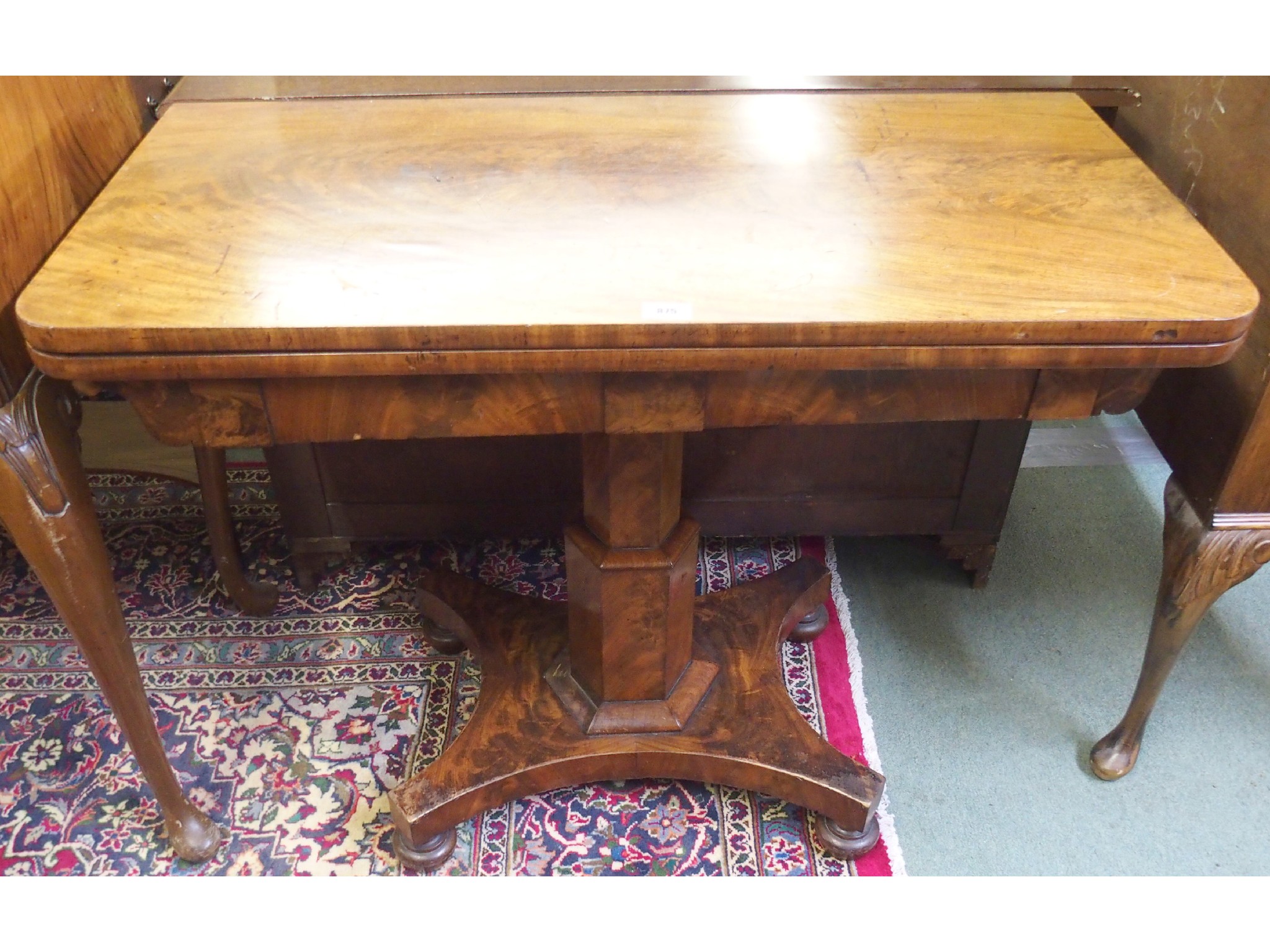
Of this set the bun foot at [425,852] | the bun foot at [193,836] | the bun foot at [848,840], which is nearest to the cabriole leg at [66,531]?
the bun foot at [193,836]

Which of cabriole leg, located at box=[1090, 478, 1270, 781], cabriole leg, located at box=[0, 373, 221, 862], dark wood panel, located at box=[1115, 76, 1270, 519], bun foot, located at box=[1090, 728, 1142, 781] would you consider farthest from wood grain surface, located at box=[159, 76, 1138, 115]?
bun foot, located at box=[1090, 728, 1142, 781]

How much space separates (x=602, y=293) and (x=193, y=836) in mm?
874

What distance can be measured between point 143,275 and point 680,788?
2.92 feet

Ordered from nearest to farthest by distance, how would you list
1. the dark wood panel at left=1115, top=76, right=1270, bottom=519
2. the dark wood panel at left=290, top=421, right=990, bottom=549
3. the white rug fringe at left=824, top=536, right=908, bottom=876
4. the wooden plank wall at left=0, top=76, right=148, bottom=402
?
the wooden plank wall at left=0, top=76, right=148, bottom=402, the dark wood panel at left=1115, top=76, right=1270, bottom=519, the white rug fringe at left=824, top=536, right=908, bottom=876, the dark wood panel at left=290, top=421, right=990, bottom=549

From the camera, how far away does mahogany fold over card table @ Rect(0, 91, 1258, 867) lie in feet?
2.59

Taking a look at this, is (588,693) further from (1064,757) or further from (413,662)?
(1064,757)

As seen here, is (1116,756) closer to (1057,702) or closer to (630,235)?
(1057,702)

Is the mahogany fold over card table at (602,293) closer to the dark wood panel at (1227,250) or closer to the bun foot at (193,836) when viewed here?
the bun foot at (193,836)

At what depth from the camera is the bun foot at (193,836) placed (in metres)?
1.22

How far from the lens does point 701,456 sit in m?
1.51

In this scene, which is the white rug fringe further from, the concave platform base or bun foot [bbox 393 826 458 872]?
bun foot [bbox 393 826 458 872]

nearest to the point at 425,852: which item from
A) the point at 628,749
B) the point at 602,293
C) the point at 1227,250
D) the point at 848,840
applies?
the point at 628,749

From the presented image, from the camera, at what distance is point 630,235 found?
888 millimetres

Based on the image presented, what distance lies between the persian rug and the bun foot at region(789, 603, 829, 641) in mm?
15
